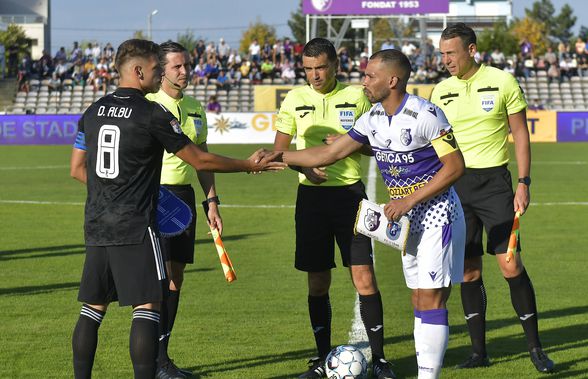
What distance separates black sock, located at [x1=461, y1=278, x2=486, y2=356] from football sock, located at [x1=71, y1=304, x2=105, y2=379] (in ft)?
9.87

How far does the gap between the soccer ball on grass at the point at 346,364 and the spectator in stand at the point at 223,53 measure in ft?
Result: 153

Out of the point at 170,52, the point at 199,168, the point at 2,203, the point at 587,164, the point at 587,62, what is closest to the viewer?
the point at 199,168

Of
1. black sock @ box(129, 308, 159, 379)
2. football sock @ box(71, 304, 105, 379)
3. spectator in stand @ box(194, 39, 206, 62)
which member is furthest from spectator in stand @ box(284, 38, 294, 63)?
black sock @ box(129, 308, 159, 379)

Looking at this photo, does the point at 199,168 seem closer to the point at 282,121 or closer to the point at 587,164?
the point at 282,121

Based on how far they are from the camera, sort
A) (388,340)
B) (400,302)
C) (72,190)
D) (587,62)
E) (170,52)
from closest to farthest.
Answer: (170,52)
(388,340)
(400,302)
(72,190)
(587,62)

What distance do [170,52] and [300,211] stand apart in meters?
1.52

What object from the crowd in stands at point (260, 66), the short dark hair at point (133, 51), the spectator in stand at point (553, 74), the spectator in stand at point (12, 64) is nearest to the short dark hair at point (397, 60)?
the short dark hair at point (133, 51)

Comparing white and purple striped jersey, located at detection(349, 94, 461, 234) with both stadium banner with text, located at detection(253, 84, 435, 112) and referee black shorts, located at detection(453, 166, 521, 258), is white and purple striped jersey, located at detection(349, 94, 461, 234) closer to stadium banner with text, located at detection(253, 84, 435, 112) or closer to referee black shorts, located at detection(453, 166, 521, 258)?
referee black shorts, located at detection(453, 166, 521, 258)

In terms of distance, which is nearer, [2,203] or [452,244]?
[452,244]

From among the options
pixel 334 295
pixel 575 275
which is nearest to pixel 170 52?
pixel 334 295

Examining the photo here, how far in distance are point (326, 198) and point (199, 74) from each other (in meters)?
44.2

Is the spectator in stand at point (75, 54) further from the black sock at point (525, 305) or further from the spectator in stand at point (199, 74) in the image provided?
the black sock at point (525, 305)

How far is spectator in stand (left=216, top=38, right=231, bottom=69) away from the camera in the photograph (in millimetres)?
53844

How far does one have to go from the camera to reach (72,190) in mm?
23031
